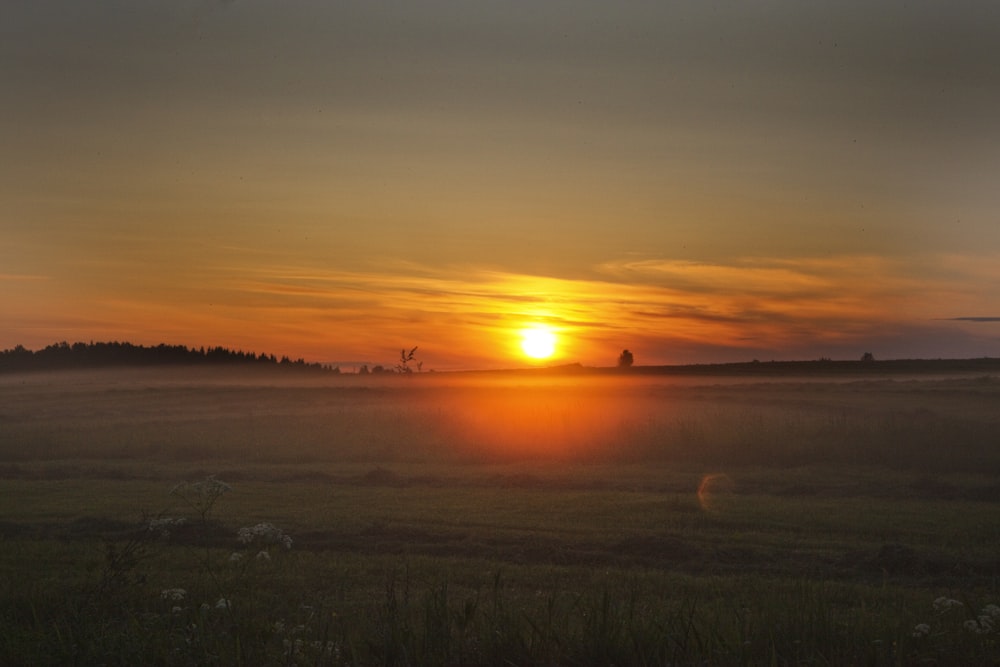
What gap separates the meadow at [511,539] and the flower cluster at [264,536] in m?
0.08

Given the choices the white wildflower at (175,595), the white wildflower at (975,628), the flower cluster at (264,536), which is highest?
the white wildflower at (975,628)

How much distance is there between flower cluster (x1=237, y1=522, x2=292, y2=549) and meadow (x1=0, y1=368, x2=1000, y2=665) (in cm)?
8

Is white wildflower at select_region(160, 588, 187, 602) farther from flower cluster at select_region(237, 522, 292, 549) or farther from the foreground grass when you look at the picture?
flower cluster at select_region(237, 522, 292, 549)

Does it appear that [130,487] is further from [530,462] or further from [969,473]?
[969,473]

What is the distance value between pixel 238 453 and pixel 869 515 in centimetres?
2151

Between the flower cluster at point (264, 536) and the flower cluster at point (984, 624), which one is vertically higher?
the flower cluster at point (984, 624)

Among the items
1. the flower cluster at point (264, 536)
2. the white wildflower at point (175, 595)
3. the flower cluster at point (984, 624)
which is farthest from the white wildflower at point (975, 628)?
→ the flower cluster at point (264, 536)

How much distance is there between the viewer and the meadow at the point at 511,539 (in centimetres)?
793

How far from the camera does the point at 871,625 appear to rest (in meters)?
8.53

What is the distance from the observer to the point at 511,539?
51.9 ft

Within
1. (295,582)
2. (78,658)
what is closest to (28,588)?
(295,582)

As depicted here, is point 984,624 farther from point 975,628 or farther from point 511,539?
point 511,539

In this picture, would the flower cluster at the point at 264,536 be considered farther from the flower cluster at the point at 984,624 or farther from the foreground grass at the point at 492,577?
the flower cluster at the point at 984,624

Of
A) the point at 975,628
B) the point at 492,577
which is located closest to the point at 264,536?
the point at 492,577
